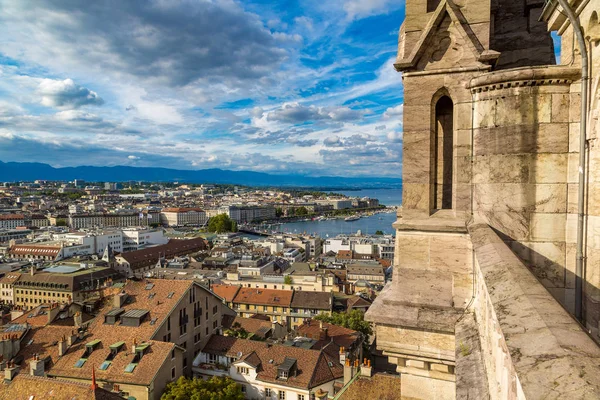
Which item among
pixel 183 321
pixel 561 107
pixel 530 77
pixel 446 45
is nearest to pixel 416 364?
pixel 561 107

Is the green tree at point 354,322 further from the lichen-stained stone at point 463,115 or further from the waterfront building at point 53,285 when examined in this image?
the lichen-stained stone at point 463,115

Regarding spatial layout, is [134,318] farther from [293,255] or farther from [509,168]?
[293,255]

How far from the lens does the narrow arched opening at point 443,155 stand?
6.92 metres

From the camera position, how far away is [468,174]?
639 centimetres

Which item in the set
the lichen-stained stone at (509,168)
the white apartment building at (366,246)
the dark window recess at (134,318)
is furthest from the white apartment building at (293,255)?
the lichen-stained stone at (509,168)

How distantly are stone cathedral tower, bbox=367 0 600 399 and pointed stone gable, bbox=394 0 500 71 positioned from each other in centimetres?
1

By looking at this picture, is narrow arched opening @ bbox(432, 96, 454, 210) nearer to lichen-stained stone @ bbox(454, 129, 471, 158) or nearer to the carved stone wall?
lichen-stained stone @ bbox(454, 129, 471, 158)

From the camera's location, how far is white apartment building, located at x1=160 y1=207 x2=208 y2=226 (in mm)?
189125

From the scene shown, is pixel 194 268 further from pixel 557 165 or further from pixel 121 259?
pixel 557 165

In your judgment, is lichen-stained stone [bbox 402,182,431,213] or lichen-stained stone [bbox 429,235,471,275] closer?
lichen-stained stone [bbox 429,235,471,275]

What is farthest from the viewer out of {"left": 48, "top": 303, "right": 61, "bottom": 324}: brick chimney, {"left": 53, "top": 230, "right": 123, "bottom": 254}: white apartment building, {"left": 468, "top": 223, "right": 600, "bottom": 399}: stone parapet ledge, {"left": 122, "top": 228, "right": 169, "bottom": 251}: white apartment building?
{"left": 122, "top": 228, "right": 169, "bottom": 251}: white apartment building

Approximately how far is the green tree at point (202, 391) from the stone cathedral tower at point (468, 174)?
15.9 m

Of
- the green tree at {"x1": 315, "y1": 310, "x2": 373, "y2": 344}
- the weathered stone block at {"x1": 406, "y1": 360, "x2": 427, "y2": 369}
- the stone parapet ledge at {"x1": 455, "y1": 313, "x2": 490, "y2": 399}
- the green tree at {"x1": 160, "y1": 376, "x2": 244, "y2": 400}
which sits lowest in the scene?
the green tree at {"x1": 315, "y1": 310, "x2": 373, "y2": 344}

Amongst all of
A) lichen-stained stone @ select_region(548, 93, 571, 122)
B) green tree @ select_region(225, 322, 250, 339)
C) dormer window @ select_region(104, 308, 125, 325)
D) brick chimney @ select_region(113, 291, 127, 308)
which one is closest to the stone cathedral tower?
lichen-stained stone @ select_region(548, 93, 571, 122)
